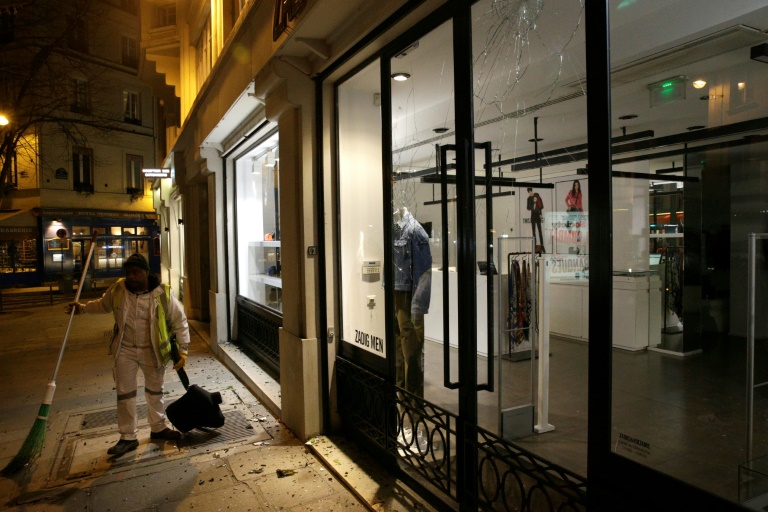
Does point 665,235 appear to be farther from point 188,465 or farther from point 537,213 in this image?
point 188,465

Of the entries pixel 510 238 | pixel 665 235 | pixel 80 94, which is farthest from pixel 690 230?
pixel 80 94

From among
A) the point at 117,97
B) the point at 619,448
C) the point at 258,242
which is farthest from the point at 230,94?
the point at 117,97

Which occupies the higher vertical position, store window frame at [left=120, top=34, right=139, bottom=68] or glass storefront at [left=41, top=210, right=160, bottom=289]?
store window frame at [left=120, top=34, right=139, bottom=68]

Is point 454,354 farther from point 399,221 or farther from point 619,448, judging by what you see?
point 619,448

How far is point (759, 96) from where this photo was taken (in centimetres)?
529

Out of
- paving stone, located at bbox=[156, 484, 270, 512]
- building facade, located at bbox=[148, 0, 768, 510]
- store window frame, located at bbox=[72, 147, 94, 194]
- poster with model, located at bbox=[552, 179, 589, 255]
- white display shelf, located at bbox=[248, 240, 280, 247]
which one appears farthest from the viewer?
store window frame, located at bbox=[72, 147, 94, 194]

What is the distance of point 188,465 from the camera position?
13.8ft

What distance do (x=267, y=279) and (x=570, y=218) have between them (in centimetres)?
465

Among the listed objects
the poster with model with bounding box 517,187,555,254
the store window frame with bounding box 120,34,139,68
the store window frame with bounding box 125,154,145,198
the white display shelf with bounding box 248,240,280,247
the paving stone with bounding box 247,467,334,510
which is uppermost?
the store window frame with bounding box 120,34,139,68

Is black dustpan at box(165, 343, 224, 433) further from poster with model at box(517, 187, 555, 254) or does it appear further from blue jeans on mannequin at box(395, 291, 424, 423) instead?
poster with model at box(517, 187, 555, 254)

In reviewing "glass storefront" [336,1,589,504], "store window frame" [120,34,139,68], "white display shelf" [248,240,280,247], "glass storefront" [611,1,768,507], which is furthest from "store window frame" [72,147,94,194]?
"glass storefront" [611,1,768,507]

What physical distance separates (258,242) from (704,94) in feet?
22.5

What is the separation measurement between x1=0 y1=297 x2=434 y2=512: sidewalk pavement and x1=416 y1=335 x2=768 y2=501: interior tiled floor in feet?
4.99

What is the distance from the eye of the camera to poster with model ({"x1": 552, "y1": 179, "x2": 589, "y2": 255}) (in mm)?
5961
